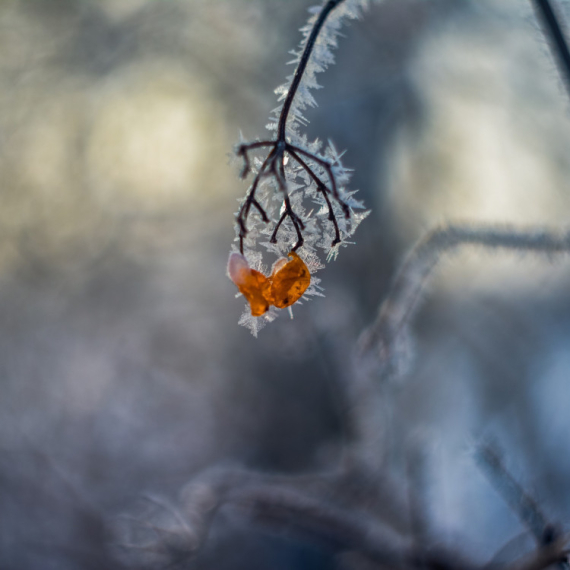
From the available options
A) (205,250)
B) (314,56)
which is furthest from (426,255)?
(205,250)

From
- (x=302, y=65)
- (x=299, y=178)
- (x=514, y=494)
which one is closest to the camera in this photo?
(x=302, y=65)

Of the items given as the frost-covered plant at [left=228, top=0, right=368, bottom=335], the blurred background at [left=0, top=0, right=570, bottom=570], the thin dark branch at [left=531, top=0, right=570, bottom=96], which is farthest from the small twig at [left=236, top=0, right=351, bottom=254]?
the blurred background at [left=0, top=0, right=570, bottom=570]

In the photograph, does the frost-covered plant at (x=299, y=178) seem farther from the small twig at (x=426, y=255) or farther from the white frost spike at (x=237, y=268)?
the small twig at (x=426, y=255)

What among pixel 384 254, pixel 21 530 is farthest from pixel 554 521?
pixel 21 530

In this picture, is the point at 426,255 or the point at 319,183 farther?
the point at 426,255

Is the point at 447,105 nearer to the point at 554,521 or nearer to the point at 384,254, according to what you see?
the point at 384,254

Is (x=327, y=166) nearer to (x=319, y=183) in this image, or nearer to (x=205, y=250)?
(x=319, y=183)
